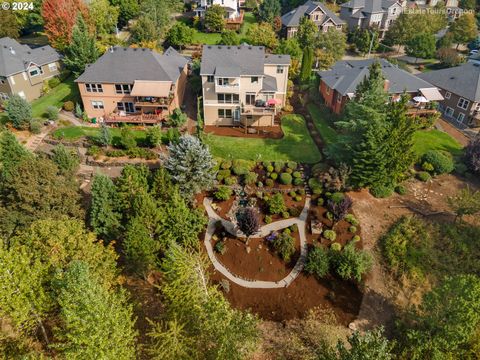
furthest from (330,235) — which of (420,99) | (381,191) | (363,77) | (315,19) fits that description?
(315,19)

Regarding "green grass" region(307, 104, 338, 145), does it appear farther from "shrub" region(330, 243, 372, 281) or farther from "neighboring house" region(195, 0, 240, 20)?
"neighboring house" region(195, 0, 240, 20)

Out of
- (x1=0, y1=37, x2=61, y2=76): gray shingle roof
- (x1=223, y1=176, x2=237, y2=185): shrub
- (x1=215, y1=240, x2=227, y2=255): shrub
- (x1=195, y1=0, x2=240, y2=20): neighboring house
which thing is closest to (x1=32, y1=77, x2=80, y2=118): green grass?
(x1=0, y1=37, x2=61, y2=76): gray shingle roof

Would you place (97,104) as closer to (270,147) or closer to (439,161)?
(270,147)

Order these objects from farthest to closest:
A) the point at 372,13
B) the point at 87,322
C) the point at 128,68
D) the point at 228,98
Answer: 1. the point at 372,13
2. the point at 128,68
3. the point at 228,98
4. the point at 87,322

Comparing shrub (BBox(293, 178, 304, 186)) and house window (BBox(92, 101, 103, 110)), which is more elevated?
house window (BBox(92, 101, 103, 110))

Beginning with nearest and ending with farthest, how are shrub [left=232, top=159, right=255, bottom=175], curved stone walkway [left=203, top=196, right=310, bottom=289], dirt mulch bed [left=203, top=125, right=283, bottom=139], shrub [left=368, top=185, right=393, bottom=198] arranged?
curved stone walkway [left=203, top=196, right=310, bottom=289]
shrub [left=368, top=185, right=393, bottom=198]
shrub [left=232, top=159, right=255, bottom=175]
dirt mulch bed [left=203, top=125, right=283, bottom=139]

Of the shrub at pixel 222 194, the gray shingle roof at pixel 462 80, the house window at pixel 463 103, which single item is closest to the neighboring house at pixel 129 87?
the shrub at pixel 222 194

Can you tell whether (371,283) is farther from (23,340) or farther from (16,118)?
(16,118)

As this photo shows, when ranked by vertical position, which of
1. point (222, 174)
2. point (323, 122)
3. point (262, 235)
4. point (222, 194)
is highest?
point (323, 122)

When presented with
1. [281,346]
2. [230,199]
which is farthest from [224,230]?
[281,346]
